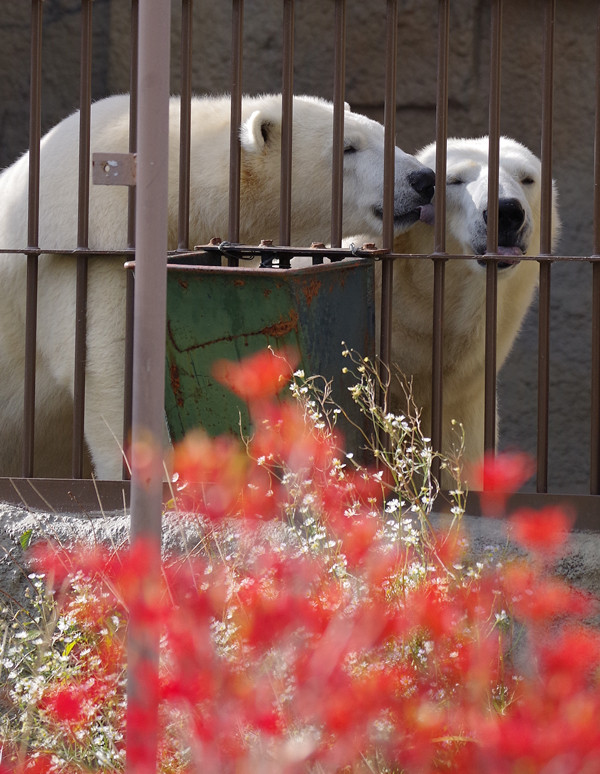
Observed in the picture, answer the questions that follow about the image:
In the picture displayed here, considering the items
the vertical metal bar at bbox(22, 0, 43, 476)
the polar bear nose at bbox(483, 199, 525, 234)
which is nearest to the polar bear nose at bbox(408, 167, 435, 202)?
the polar bear nose at bbox(483, 199, 525, 234)

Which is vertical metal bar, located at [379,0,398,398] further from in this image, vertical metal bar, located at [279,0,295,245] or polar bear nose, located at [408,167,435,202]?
polar bear nose, located at [408,167,435,202]

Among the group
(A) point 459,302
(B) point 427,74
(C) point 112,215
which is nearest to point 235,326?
(C) point 112,215

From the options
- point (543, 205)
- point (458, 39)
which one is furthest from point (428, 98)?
point (543, 205)

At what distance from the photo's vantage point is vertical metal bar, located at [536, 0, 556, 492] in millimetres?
3008

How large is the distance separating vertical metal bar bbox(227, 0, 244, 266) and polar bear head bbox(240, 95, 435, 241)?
0.43 m

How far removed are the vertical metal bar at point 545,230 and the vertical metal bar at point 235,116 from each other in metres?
0.82

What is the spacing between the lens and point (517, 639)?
8.76 ft

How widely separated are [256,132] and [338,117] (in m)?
0.56

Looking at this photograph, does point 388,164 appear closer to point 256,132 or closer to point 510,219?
point 510,219

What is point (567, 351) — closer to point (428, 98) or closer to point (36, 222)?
point (428, 98)

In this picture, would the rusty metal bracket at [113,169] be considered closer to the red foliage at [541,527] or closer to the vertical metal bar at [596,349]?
the red foliage at [541,527]

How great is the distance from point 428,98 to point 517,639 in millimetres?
4053

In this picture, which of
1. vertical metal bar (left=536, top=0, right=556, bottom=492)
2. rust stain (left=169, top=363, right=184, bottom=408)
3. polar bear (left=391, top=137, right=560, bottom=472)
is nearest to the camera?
rust stain (left=169, top=363, right=184, bottom=408)

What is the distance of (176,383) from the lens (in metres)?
2.78
